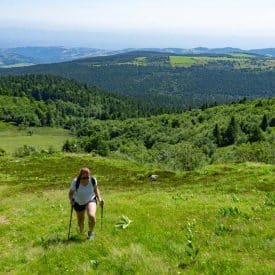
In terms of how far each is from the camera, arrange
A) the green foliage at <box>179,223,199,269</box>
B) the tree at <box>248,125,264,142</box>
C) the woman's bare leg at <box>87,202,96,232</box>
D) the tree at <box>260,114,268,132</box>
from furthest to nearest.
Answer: the tree at <box>260,114,268,132</box> → the tree at <box>248,125,264,142</box> → the woman's bare leg at <box>87,202,96,232</box> → the green foliage at <box>179,223,199,269</box>

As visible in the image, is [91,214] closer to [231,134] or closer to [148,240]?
[148,240]

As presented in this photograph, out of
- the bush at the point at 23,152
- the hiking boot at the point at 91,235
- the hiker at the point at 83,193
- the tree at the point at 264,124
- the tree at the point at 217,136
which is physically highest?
the hiker at the point at 83,193

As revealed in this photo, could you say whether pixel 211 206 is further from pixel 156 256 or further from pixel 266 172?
pixel 266 172

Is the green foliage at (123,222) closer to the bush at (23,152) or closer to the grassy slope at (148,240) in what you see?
the grassy slope at (148,240)

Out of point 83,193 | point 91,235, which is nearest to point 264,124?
point 83,193

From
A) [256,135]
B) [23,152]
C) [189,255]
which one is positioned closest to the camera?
[189,255]

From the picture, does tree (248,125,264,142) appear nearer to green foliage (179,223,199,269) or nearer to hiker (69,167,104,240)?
hiker (69,167,104,240)

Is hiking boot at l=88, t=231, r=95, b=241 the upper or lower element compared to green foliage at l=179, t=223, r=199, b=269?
lower

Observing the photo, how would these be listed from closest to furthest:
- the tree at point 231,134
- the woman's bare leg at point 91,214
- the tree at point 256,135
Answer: the woman's bare leg at point 91,214 < the tree at point 256,135 < the tree at point 231,134

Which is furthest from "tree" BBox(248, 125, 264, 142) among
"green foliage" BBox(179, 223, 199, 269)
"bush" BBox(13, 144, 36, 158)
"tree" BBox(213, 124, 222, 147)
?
"green foliage" BBox(179, 223, 199, 269)

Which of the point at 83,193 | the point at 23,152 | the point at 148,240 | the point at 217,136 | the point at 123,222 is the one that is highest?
the point at 83,193

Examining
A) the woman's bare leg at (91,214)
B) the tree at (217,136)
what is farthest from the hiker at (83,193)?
the tree at (217,136)

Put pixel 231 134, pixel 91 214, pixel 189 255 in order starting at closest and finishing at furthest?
pixel 189 255
pixel 91 214
pixel 231 134

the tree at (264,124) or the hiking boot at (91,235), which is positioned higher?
the hiking boot at (91,235)
